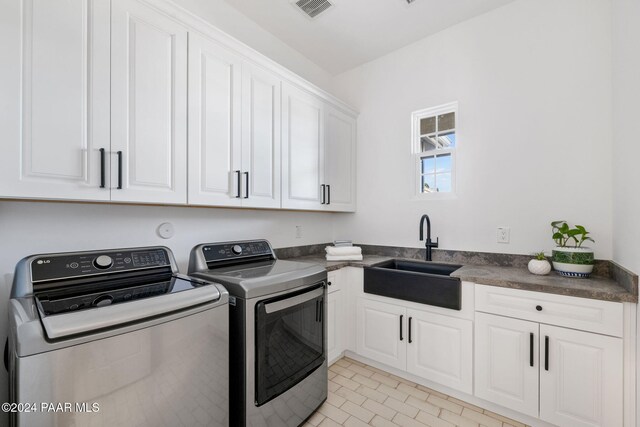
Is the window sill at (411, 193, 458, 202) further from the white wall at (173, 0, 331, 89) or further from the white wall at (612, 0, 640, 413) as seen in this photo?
the white wall at (173, 0, 331, 89)

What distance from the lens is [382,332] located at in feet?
7.20

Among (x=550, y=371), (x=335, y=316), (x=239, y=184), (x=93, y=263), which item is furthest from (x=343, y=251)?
(x=93, y=263)

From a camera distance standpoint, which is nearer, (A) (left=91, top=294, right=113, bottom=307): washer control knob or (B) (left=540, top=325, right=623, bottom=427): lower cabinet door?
(A) (left=91, top=294, right=113, bottom=307): washer control knob

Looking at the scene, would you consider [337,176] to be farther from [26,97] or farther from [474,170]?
[26,97]

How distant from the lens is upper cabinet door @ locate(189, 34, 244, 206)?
5.17 ft

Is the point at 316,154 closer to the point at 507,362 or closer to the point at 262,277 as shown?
the point at 262,277

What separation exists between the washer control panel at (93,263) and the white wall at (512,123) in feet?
6.82

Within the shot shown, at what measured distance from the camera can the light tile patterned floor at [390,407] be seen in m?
1.68

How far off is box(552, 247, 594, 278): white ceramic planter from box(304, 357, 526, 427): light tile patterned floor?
39.2 inches

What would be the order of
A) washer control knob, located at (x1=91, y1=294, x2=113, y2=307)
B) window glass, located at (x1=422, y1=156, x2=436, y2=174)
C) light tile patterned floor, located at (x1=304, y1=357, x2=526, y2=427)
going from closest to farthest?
washer control knob, located at (x1=91, y1=294, x2=113, y2=307) → light tile patterned floor, located at (x1=304, y1=357, x2=526, y2=427) → window glass, located at (x1=422, y1=156, x2=436, y2=174)

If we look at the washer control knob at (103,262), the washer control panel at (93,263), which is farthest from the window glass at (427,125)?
the washer control knob at (103,262)

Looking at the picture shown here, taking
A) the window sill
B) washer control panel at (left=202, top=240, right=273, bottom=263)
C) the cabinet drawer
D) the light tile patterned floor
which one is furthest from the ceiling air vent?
the light tile patterned floor

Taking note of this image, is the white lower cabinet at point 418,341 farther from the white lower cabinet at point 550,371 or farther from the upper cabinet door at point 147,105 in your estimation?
the upper cabinet door at point 147,105

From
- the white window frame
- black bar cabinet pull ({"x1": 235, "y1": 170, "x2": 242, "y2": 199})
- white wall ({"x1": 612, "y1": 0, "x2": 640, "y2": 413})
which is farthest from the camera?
the white window frame
